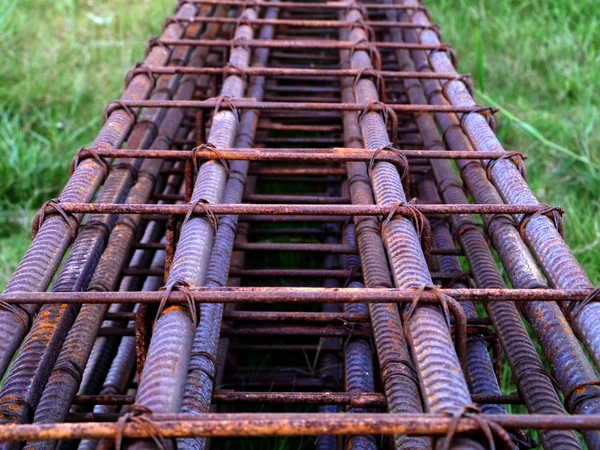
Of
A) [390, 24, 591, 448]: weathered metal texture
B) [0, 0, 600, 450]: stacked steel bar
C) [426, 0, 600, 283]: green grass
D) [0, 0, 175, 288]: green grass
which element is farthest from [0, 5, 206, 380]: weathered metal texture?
[426, 0, 600, 283]: green grass

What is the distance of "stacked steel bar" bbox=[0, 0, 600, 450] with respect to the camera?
4.56 feet

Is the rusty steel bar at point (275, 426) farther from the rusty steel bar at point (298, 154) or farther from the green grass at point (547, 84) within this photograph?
the green grass at point (547, 84)

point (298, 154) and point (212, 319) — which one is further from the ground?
point (298, 154)

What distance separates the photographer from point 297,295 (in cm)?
151

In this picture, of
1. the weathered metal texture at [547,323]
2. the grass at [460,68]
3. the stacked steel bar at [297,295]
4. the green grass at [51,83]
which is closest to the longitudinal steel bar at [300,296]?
the stacked steel bar at [297,295]

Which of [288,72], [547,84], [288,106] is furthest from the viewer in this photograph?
[547,84]

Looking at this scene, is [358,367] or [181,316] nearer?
[181,316]

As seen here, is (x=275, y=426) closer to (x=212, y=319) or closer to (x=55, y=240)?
(x=212, y=319)

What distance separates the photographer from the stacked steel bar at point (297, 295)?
1390 mm

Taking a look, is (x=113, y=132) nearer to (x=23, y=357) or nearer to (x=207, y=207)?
(x=207, y=207)

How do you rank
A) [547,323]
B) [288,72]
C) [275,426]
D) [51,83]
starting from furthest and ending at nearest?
1. [51,83]
2. [288,72]
3. [547,323]
4. [275,426]

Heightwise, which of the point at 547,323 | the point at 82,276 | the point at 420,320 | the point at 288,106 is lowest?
the point at 420,320

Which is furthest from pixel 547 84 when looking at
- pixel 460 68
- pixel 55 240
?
pixel 55 240

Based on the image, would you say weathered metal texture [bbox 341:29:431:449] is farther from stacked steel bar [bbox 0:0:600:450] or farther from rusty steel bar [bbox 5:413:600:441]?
rusty steel bar [bbox 5:413:600:441]
